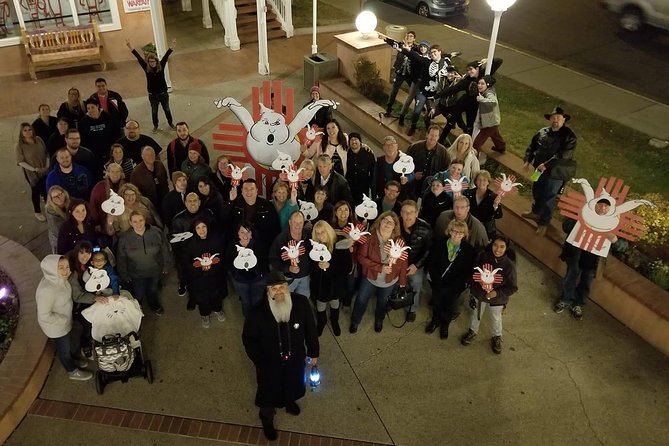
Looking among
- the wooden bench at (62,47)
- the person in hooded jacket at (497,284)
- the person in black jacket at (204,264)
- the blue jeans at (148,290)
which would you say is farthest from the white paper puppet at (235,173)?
the wooden bench at (62,47)

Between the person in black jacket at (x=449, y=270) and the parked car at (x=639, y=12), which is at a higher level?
the parked car at (x=639, y=12)

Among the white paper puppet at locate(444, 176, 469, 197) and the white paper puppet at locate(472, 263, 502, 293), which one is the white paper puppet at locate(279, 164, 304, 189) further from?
the white paper puppet at locate(472, 263, 502, 293)

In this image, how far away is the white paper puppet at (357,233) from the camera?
6.04 metres

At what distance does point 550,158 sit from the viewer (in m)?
7.24

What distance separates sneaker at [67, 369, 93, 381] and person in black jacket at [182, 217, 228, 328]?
1.37 meters

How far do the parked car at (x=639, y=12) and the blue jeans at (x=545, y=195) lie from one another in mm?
10880

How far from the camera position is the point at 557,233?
7582 millimetres

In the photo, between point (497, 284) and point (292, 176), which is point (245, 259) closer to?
point (292, 176)

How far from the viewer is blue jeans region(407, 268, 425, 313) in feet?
21.7

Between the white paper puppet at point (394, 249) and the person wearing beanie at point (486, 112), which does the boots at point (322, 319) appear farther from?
the person wearing beanie at point (486, 112)

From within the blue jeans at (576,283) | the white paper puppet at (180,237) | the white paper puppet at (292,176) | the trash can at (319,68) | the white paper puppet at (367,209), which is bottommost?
the blue jeans at (576,283)

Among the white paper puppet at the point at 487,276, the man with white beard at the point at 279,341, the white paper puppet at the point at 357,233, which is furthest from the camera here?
the white paper puppet at the point at 357,233

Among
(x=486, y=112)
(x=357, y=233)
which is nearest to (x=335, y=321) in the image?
(x=357, y=233)

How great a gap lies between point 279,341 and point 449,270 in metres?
2.20
